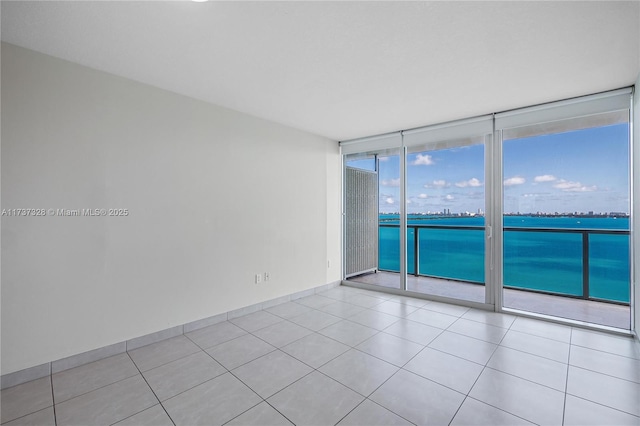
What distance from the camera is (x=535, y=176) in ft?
14.4

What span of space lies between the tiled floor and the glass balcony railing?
4.33ft

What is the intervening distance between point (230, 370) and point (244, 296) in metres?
1.38

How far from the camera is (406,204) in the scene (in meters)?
4.56

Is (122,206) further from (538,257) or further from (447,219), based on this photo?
(538,257)

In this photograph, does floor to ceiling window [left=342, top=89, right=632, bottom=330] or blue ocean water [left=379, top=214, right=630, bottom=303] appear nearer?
floor to ceiling window [left=342, top=89, right=632, bottom=330]

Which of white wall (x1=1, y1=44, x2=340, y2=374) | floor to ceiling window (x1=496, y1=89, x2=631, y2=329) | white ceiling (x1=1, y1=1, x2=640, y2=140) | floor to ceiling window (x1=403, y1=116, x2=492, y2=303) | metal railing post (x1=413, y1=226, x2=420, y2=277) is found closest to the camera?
white ceiling (x1=1, y1=1, x2=640, y2=140)

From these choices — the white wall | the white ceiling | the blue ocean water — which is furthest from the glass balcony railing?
the white wall

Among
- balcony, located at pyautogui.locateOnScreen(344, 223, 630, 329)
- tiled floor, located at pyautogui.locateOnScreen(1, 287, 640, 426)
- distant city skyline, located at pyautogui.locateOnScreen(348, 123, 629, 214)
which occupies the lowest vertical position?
tiled floor, located at pyautogui.locateOnScreen(1, 287, 640, 426)

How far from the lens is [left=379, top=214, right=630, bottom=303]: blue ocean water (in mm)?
3838

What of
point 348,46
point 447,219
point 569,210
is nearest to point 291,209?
point 348,46

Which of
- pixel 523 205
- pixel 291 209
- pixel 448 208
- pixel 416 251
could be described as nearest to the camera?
pixel 523 205

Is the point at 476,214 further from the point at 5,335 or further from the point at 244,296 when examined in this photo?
the point at 5,335

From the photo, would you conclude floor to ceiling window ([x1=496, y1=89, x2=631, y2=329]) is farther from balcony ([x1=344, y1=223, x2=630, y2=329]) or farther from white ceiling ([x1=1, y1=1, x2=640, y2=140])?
white ceiling ([x1=1, y1=1, x2=640, y2=140])

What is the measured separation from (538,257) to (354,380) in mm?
4138
